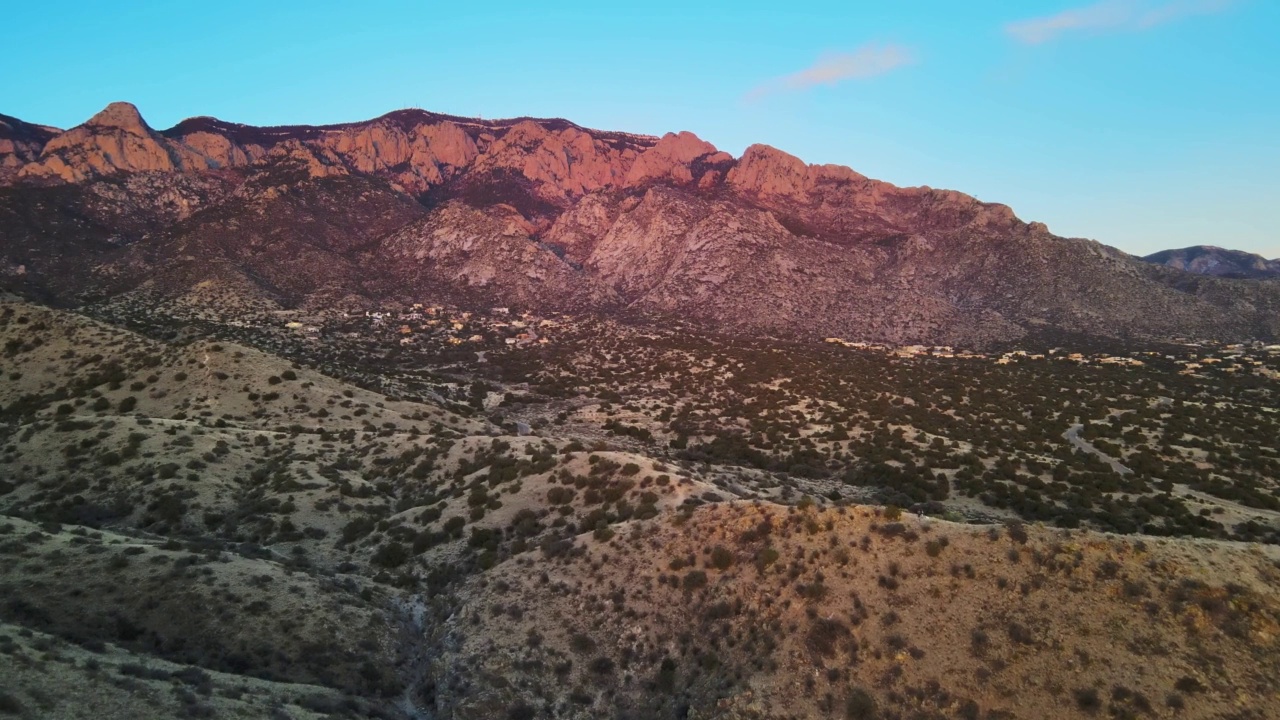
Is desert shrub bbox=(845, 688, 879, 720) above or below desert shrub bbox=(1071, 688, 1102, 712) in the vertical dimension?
below

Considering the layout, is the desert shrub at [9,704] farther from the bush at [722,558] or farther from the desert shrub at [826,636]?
the desert shrub at [826,636]

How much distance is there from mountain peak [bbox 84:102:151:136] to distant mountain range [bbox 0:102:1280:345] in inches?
18.1

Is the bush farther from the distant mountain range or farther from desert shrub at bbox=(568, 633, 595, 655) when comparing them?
the distant mountain range

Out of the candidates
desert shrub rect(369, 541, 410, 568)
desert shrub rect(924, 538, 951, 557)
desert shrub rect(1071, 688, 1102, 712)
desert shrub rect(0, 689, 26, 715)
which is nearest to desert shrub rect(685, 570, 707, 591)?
desert shrub rect(924, 538, 951, 557)

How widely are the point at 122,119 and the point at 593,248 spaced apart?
111 metres

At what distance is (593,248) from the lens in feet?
454

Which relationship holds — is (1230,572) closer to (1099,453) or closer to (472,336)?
(1099,453)

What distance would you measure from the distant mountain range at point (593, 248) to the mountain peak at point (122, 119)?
460 mm

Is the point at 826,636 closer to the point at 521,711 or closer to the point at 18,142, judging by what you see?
the point at 521,711

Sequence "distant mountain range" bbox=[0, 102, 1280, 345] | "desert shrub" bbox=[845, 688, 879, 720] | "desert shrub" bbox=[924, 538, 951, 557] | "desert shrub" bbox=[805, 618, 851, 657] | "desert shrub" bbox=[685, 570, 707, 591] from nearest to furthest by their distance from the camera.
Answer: "desert shrub" bbox=[845, 688, 879, 720], "desert shrub" bbox=[805, 618, 851, 657], "desert shrub" bbox=[924, 538, 951, 557], "desert shrub" bbox=[685, 570, 707, 591], "distant mountain range" bbox=[0, 102, 1280, 345]

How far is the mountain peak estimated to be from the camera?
140250 mm

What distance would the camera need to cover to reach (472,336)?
92125 mm

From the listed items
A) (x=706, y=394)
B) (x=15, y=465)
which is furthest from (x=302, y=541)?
(x=706, y=394)

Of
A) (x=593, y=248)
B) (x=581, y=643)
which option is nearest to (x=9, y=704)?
(x=581, y=643)
